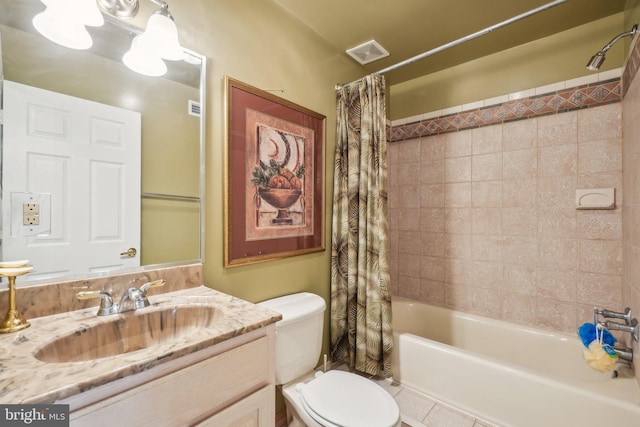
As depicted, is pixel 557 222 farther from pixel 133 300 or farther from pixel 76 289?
pixel 76 289

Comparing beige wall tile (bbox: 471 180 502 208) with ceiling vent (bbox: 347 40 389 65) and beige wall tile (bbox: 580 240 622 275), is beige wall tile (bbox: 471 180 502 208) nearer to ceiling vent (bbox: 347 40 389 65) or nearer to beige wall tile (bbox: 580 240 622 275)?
beige wall tile (bbox: 580 240 622 275)

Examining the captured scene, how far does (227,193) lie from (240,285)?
0.48m

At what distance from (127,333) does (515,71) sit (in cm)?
268

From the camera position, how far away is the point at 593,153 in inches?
66.7

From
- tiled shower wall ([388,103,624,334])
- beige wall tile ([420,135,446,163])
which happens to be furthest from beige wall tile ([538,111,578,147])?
beige wall tile ([420,135,446,163])

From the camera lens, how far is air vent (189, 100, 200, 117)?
1246 mm

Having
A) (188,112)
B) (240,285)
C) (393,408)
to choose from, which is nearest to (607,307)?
(393,408)

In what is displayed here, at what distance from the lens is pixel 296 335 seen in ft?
4.52

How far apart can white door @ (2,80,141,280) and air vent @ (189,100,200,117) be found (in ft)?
0.73

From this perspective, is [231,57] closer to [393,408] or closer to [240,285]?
[240,285]

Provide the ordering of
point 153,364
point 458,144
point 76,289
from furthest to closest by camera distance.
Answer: point 458,144 < point 76,289 < point 153,364

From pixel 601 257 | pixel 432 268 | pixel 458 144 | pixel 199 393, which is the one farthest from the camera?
pixel 432 268

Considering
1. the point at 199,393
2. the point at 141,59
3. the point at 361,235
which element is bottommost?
the point at 199,393

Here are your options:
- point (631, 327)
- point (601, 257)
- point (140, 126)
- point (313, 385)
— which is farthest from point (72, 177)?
point (601, 257)
